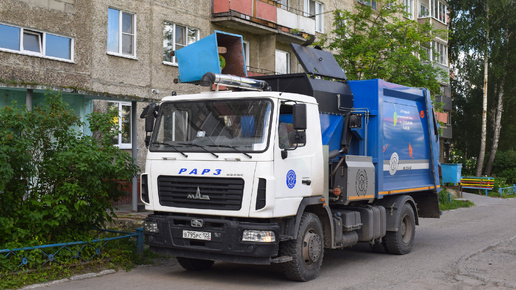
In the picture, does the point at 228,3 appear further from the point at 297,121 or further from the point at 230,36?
the point at 297,121

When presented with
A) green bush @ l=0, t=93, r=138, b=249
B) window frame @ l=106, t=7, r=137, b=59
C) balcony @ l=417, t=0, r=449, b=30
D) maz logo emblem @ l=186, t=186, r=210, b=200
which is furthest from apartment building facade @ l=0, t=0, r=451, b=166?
balcony @ l=417, t=0, r=449, b=30

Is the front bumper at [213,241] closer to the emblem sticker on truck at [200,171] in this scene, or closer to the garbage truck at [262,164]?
the garbage truck at [262,164]

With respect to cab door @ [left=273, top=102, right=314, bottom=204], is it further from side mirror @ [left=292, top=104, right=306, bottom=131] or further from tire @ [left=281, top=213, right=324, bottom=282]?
tire @ [left=281, top=213, right=324, bottom=282]

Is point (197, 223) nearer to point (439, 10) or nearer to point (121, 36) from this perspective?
point (121, 36)

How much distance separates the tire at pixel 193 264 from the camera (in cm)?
898

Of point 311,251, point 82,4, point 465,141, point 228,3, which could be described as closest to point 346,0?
point 228,3

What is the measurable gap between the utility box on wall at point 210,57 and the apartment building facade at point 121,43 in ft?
9.52

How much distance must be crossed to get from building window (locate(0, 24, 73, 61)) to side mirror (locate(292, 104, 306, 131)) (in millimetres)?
10617

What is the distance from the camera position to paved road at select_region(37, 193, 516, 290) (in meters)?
7.96

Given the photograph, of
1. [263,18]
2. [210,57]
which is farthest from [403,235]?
[263,18]

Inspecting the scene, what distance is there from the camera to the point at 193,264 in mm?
9078

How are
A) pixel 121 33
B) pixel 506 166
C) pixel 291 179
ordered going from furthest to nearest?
pixel 506 166 < pixel 121 33 < pixel 291 179

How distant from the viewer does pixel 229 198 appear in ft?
25.1

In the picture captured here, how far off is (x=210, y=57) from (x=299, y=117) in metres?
1.86
